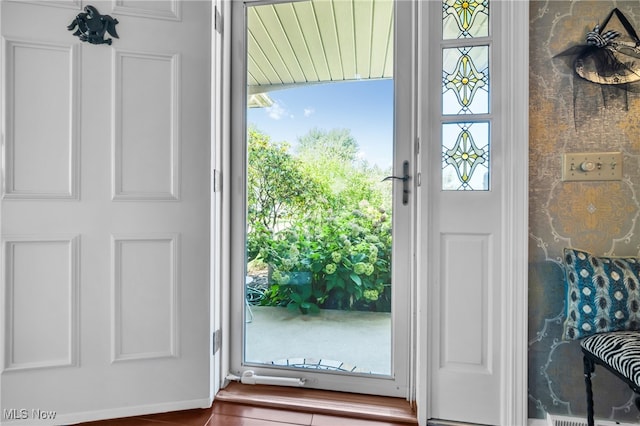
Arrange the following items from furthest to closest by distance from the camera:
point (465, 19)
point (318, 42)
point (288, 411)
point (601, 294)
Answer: point (318, 42)
point (288, 411)
point (465, 19)
point (601, 294)

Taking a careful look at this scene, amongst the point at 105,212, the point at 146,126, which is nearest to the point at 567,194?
the point at 146,126

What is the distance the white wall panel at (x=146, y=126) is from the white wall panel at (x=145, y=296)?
22cm

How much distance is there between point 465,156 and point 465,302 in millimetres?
618

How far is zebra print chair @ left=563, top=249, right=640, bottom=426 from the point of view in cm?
114

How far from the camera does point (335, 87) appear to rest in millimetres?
1657

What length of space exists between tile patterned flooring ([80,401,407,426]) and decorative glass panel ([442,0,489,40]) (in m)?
1.70

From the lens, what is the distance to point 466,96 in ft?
4.54

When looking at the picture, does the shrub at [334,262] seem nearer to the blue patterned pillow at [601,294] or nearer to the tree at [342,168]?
the tree at [342,168]

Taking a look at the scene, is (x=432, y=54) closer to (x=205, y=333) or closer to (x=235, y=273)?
(x=235, y=273)

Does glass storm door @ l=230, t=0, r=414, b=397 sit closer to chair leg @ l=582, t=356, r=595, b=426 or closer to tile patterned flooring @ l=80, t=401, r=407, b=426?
tile patterned flooring @ l=80, t=401, r=407, b=426

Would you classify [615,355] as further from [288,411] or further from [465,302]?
[288,411]

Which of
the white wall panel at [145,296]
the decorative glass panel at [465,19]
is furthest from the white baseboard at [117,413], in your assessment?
the decorative glass panel at [465,19]

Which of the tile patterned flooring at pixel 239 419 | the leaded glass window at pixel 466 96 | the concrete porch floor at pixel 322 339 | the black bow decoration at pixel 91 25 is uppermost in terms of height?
the black bow decoration at pixel 91 25

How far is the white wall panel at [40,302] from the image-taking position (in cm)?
137
